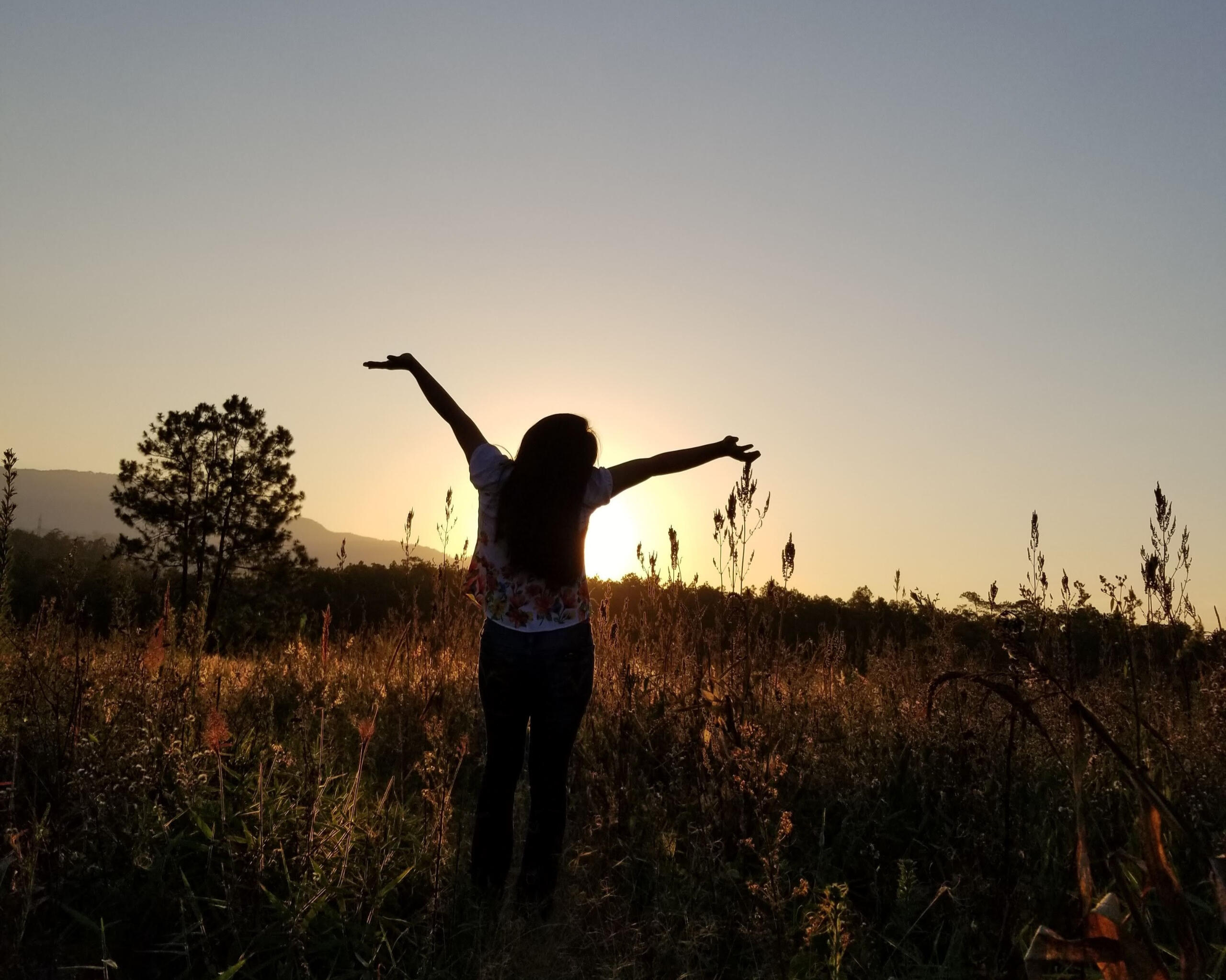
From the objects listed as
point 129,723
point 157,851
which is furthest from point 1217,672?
point 129,723

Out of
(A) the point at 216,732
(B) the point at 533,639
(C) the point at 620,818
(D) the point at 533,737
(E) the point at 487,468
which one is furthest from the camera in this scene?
(C) the point at 620,818

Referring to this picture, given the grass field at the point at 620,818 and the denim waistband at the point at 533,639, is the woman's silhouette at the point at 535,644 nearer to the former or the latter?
the denim waistband at the point at 533,639

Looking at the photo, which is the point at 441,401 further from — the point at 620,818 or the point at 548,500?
the point at 620,818

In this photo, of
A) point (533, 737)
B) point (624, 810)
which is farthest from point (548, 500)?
point (624, 810)

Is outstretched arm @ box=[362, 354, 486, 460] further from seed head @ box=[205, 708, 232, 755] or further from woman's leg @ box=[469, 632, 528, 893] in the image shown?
seed head @ box=[205, 708, 232, 755]

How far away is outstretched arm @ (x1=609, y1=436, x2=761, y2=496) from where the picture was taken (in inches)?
163

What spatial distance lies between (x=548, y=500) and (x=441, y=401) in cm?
99

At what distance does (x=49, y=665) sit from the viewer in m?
5.14

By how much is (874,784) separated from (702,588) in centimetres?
1608

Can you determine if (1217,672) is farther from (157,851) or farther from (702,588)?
(702,588)

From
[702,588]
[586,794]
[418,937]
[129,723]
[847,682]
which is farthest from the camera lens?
[702,588]

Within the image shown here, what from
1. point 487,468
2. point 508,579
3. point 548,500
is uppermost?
point 487,468

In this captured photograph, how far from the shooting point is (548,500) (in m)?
3.80

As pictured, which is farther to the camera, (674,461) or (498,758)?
(674,461)
